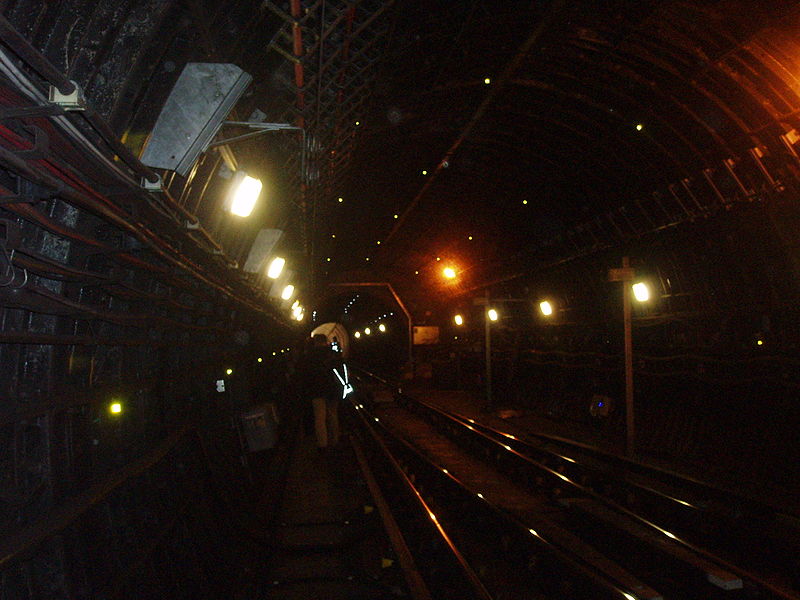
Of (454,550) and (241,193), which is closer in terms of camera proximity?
(241,193)

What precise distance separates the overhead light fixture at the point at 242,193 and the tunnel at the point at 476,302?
0.14 ft

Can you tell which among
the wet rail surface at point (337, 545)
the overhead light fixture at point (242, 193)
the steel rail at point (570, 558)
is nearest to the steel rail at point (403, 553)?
the wet rail surface at point (337, 545)

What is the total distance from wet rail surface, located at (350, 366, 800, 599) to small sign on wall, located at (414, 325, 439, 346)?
52.1ft

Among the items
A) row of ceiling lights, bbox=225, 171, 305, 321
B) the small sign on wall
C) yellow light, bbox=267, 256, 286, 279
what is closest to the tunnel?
row of ceiling lights, bbox=225, 171, 305, 321

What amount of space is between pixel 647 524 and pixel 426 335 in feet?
68.7

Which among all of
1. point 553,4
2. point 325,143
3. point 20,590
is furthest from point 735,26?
point 20,590

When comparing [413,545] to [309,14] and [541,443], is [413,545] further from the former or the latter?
[309,14]

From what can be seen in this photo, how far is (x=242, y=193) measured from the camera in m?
6.39

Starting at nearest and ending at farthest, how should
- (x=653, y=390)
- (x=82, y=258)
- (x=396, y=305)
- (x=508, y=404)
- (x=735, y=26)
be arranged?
1. (x=82, y=258)
2. (x=735, y=26)
3. (x=653, y=390)
4. (x=508, y=404)
5. (x=396, y=305)

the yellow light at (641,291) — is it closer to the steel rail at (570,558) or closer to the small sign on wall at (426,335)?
the steel rail at (570,558)

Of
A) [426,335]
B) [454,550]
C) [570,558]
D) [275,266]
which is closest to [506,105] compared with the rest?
[275,266]

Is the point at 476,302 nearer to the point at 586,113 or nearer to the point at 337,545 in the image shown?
the point at 586,113

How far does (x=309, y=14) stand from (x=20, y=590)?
420 cm

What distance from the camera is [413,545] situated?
353 inches
